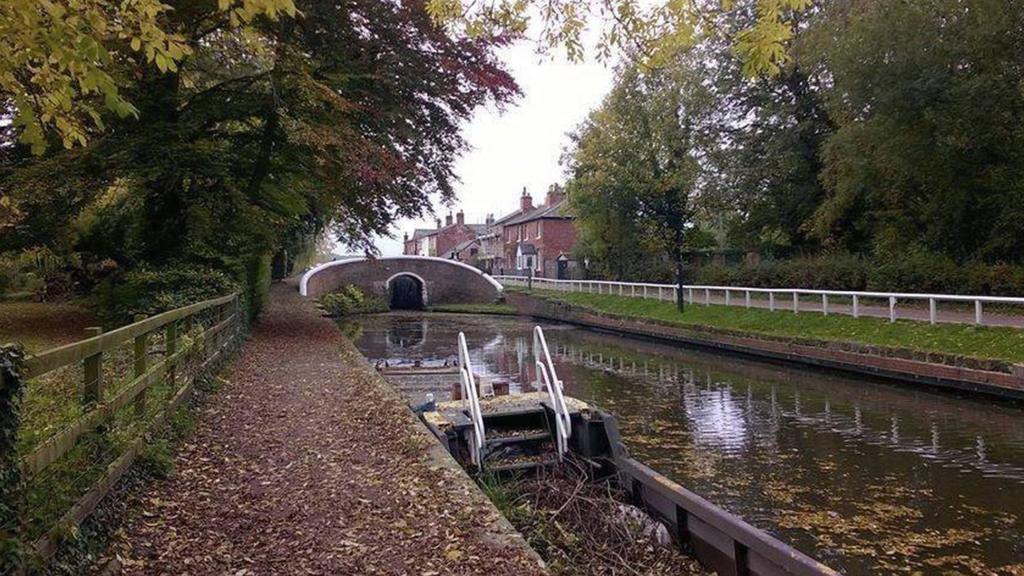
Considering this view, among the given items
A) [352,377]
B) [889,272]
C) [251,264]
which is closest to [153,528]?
[352,377]

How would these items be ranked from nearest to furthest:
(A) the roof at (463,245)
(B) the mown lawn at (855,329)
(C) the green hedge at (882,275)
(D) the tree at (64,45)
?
(D) the tree at (64,45)
(B) the mown lawn at (855,329)
(C) the green hedge at (882,275)
(A) the roof at (463,245)

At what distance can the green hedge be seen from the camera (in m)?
19.5

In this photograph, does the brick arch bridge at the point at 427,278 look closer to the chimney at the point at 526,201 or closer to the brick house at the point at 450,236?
the chimney at the point at 526,201

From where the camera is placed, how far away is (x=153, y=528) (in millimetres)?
4449

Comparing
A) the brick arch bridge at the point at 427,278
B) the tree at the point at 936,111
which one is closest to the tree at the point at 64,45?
the tree at the point at 936,111

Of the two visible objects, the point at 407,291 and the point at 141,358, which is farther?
the point at 407,291

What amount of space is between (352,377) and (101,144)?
6.27 metres

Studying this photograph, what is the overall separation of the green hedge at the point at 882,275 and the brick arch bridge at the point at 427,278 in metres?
19.4

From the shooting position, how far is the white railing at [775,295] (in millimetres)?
15789

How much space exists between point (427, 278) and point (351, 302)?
23.2 feet

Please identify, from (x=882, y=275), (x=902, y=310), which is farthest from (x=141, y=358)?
(x=882, y=275)

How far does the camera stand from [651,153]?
104 ft

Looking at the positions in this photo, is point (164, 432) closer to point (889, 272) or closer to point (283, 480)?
point (283, 480)

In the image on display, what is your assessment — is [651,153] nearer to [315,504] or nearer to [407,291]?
[407,291]
